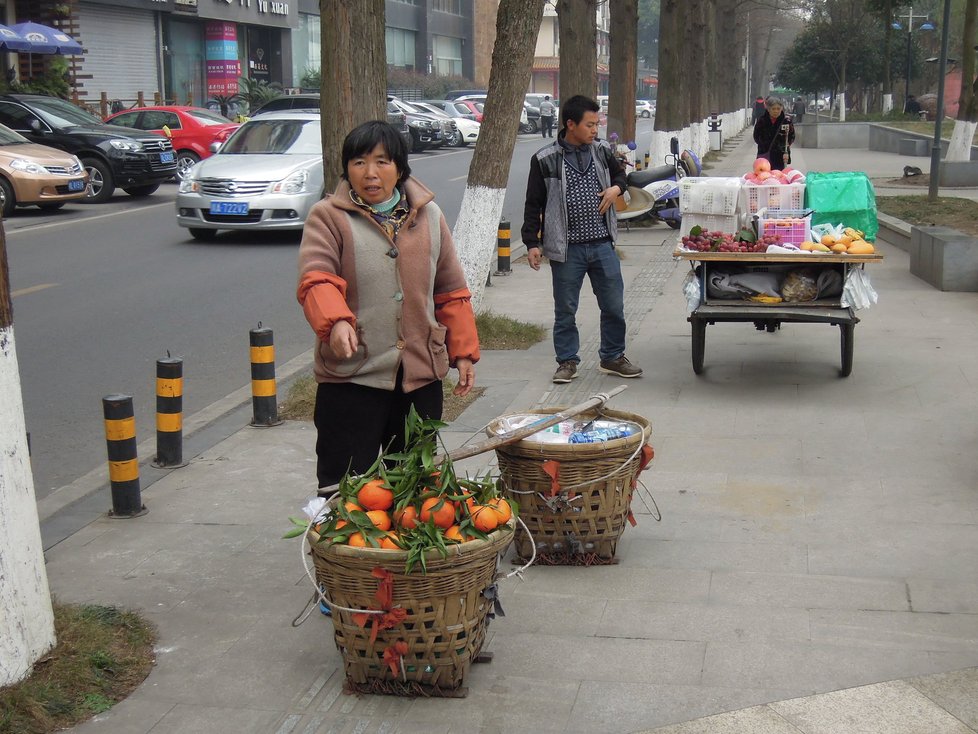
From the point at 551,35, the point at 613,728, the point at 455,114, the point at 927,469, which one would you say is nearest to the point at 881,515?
the point at 927,469

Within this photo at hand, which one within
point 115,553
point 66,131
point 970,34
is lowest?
point 115,553

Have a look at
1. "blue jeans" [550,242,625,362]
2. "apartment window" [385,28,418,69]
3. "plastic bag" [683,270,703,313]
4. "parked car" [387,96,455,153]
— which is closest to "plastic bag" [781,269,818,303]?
"plastic bag" [683,270,703,313]

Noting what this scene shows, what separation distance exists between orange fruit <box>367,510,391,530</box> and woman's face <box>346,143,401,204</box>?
112 cm

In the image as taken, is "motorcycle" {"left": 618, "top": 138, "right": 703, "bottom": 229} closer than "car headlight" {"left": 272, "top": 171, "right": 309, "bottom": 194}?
No

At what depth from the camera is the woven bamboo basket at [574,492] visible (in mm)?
4906

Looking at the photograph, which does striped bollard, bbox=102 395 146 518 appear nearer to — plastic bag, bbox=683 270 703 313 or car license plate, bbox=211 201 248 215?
plastic bag, bbox=683 270 703 313

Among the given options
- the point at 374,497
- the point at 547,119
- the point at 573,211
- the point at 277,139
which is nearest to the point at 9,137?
the point at 277,139

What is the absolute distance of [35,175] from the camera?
63.7 ft

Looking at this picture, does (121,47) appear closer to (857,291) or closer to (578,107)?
(578,107)

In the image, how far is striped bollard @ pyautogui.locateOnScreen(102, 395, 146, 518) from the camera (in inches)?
236

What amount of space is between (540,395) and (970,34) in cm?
1982

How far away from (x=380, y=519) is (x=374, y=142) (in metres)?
1.30

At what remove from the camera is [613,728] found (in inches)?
152

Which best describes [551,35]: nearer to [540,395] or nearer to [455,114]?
[455,114]
